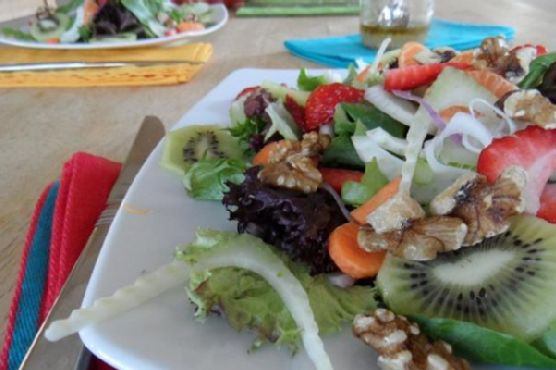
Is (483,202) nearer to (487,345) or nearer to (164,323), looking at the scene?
(487,345)

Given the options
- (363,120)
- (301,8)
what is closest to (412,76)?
(363,120)

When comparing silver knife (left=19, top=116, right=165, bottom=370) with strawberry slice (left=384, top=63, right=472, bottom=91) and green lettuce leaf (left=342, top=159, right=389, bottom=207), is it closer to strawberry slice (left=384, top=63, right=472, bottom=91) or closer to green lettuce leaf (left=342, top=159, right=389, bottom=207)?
green lettuce leaf (left=342, top=159, right=389, bottom=207)

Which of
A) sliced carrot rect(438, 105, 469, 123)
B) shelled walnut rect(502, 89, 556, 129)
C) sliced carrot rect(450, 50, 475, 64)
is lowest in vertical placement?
sliced carrot rect(450, 50, 475, 64)

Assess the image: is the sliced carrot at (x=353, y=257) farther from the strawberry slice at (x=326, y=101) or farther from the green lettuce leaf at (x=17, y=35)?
the green lettuce leaf at (x=17, y=35)

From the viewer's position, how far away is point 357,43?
8.25 feet

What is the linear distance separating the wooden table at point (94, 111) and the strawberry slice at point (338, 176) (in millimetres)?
568

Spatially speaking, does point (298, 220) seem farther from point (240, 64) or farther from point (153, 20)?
point (153, 20)

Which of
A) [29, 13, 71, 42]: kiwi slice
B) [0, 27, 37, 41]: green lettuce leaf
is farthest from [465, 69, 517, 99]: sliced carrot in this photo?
[0, 27, 37, 41]: green lettuce leaf

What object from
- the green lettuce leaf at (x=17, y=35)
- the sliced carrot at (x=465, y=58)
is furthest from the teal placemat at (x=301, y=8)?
the sliced carrot at (x=465, y=58)

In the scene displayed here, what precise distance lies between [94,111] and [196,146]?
2.57ft

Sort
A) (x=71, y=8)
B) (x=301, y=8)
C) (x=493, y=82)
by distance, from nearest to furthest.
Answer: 1. (x=493, y=82)
2. (x=71, y=8)
3. (x=301, y=8)

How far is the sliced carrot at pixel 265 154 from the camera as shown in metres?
1.15

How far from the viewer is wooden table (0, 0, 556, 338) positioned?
1374 mm

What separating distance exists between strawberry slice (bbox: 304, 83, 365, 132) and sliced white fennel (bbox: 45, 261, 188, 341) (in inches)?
20.1
